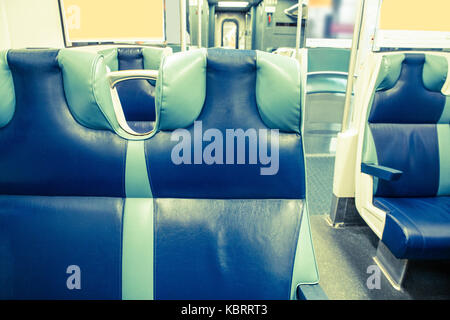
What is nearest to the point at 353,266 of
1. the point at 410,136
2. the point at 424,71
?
the point at 410,136

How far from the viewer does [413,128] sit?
1451 mm

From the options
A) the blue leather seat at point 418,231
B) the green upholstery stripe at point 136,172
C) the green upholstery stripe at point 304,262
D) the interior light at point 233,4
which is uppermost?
the interior light at point 233,4

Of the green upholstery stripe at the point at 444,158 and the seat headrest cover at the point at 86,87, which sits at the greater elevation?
the seat headrest cover at the point at 86,87

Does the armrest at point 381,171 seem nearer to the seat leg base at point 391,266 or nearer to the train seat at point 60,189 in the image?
the seat leg base at point 391,266

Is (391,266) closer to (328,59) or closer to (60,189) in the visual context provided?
(60,189)

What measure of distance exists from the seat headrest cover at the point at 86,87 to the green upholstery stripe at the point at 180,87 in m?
0.13

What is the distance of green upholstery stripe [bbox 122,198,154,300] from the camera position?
719mm

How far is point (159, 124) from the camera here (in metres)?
0.68

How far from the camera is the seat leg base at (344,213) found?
1.72 meters

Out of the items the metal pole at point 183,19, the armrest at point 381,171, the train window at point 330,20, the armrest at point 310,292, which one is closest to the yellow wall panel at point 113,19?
the metal pole at point 183,19

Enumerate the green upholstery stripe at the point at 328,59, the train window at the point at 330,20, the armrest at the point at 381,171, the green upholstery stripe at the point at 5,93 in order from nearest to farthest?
the green upholstery stripe at the point at 5,93
the armrest at the point at 381,171
the train window at the point at 330,20
the green upholstery stripe at the point at 328,59

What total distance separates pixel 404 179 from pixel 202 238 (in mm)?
1223

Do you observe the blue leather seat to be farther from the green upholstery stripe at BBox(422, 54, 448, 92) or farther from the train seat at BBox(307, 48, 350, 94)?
the train seat at BBox(307, 48, 350, 94)
